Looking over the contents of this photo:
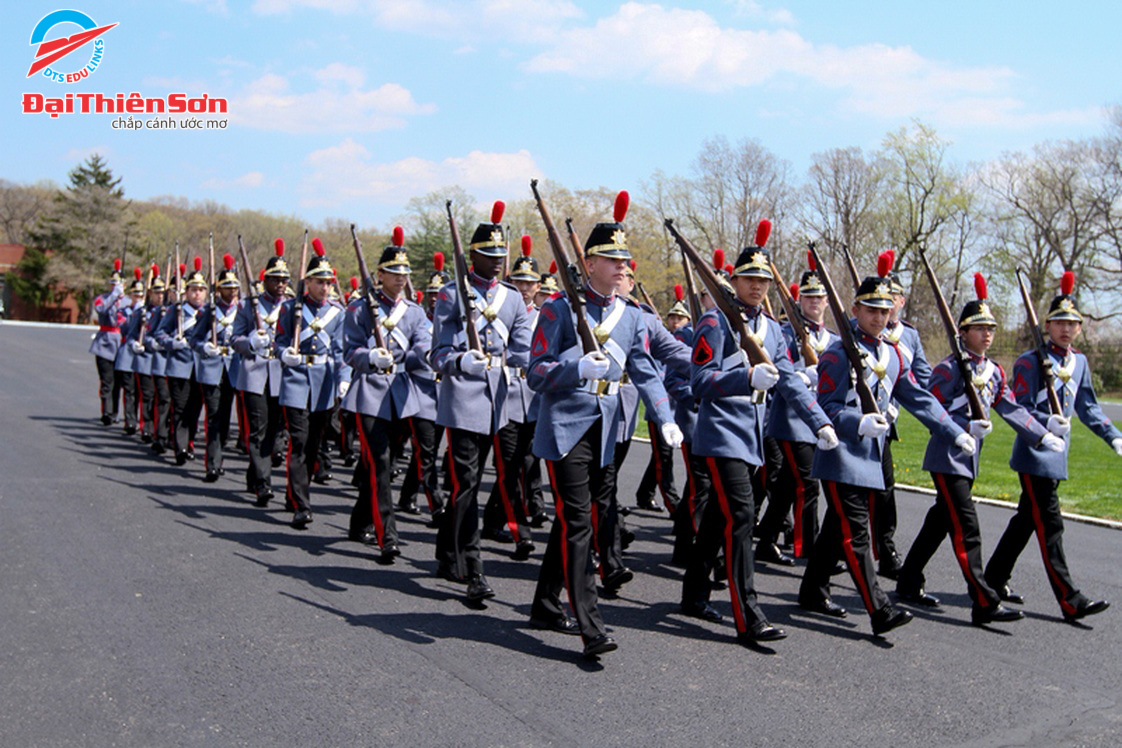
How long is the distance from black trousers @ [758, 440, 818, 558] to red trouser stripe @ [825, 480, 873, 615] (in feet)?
4.36

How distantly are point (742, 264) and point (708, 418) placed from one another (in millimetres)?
972

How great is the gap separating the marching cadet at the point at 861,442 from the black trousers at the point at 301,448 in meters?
4.05

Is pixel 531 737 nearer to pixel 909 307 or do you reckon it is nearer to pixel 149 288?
pixel 149 288

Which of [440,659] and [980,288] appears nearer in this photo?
[440,659]

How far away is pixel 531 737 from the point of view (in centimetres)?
415

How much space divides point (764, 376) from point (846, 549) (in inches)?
48.4

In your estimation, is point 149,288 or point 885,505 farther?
point 149,288

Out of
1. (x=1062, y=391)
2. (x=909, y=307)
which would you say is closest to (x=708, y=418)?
(x=1062, y=391)

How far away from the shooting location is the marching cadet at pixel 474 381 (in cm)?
633

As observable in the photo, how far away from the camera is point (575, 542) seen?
5273 millimetres

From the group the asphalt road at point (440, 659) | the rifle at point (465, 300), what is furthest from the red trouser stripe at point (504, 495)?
the rifle at point (465, 300)

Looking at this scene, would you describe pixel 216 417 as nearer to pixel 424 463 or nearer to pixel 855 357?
pixel 424 463

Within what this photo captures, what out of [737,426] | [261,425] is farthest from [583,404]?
[261,425]

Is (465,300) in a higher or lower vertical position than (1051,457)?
higher
